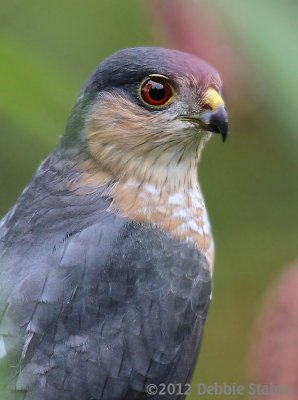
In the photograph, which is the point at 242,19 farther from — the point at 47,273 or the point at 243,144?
the point at 243,144

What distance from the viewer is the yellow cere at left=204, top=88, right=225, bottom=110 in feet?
12.4

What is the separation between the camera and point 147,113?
396 centimetres

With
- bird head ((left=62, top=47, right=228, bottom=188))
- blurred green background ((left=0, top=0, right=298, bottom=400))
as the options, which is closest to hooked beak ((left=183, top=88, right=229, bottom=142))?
bird head ((left=62, top=47, right=228, bottom=188))

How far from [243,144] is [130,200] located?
1889 mm

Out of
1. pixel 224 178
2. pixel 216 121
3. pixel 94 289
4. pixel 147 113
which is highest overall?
pixel 216 121

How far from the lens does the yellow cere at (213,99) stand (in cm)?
378

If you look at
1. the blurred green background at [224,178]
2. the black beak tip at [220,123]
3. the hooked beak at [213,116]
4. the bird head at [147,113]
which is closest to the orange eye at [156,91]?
the bird head at [147,113]

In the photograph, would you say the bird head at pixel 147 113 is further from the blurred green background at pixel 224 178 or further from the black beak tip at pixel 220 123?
the blurred green background at pixel 224 178

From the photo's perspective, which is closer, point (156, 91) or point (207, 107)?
point (207, 107)

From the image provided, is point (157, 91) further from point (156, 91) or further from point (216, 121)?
point (216, 121)

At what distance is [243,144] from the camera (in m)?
5.55

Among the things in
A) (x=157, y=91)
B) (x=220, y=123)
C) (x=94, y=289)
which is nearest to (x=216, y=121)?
(x=220, y=123)

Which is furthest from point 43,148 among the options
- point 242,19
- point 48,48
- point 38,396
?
point 242,19

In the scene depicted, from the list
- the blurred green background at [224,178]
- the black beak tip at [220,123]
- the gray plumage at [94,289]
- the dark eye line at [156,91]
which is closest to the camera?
the gray plumage at [94,289]
